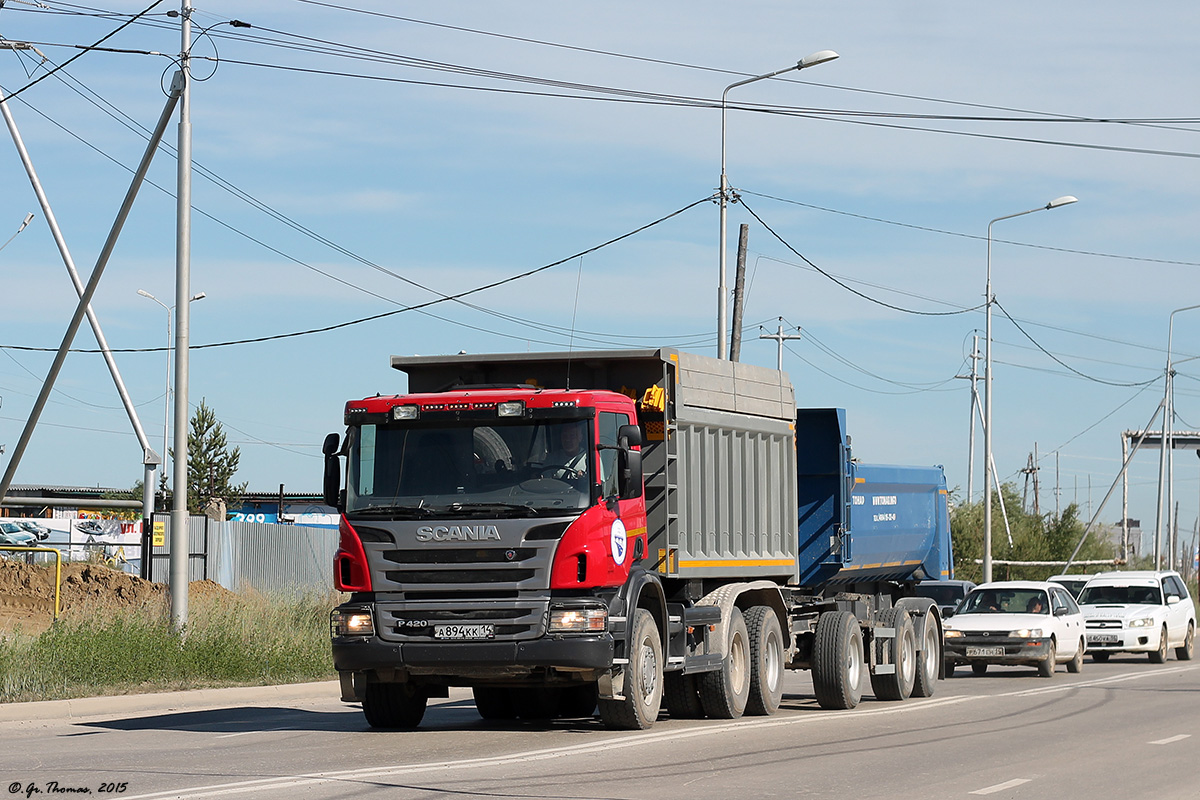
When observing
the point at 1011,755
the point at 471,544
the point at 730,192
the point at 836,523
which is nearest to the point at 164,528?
the point at 730,192

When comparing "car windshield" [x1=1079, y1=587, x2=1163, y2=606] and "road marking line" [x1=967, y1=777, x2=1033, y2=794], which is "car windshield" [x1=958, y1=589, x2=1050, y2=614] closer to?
"car windshield" [x1=1079, y1=587, x2=1163, y2=606]

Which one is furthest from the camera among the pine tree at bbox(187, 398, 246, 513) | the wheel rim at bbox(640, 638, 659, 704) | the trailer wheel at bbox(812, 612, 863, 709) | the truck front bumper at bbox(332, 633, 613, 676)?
the pine tree at bbox(187, 398, 246, 513)

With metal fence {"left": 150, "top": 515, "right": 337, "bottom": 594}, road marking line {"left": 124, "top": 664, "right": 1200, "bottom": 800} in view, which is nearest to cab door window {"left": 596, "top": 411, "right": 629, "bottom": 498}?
road marking line {"left": 124, "top": 664, "right": 1200, "bottom": 800}

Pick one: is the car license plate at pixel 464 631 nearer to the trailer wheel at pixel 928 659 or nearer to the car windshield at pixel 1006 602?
the trailer wheel at pixel 928 659

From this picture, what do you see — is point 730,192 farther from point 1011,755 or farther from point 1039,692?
point 1011,755

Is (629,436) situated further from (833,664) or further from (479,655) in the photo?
(833,664)

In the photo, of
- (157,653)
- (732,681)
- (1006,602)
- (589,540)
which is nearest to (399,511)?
(589,540)

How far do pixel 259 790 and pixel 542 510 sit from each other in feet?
12.5

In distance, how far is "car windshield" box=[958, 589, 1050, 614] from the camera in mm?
24844

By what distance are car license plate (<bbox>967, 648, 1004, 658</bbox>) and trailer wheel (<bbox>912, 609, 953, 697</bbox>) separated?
12.7 feet

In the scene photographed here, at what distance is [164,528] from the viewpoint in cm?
2764

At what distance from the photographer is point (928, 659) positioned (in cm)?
1984

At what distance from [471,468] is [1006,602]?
15045 millimetres

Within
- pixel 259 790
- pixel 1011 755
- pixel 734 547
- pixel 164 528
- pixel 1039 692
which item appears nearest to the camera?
pixel 259 790
